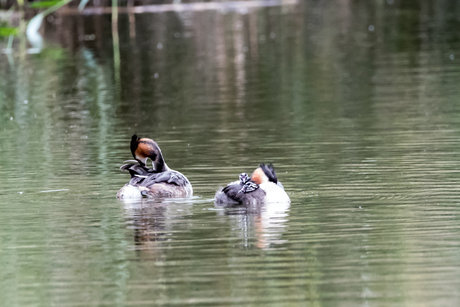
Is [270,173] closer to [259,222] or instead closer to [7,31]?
[259,222]

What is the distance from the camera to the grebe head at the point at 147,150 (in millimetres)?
10570

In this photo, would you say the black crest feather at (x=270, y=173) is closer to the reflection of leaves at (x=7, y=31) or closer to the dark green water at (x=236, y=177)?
the dark green water at (x=236, y=177)

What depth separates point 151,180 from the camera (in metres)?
10.4

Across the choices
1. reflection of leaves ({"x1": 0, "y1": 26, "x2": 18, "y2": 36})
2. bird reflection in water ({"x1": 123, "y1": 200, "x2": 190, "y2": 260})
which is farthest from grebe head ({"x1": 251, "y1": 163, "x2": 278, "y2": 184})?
reflection of leaves ({"x1": 0, "y1": 26, "x2": 18, "y2": 36})

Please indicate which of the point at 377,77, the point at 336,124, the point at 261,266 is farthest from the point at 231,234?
the point at 377,77

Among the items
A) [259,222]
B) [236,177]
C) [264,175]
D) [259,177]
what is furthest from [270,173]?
[236,177]

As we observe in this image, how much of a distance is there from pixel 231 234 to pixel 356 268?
167 cm

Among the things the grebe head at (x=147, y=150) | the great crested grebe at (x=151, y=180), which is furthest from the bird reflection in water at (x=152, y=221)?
the grebe head at (x=147, y=150)

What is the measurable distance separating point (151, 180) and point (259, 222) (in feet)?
6.27

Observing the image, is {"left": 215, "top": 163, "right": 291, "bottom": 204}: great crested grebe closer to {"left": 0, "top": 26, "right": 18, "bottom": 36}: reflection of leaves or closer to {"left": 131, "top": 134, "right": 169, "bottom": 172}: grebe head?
{"left": 131, "top": 134, "right": 169, "bottom": 172}: grebe head

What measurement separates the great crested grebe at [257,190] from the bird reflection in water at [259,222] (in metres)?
0.07

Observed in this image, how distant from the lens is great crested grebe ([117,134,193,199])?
33.5 feet

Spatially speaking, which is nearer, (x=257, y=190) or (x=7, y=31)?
(x=7, y=31)

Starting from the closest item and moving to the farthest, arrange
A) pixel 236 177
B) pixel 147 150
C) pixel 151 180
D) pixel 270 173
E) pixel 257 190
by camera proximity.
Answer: pixel 270 173 < pixel 257 190 < pixel 151 180 < pixel 147 150 < pixel 236 177
